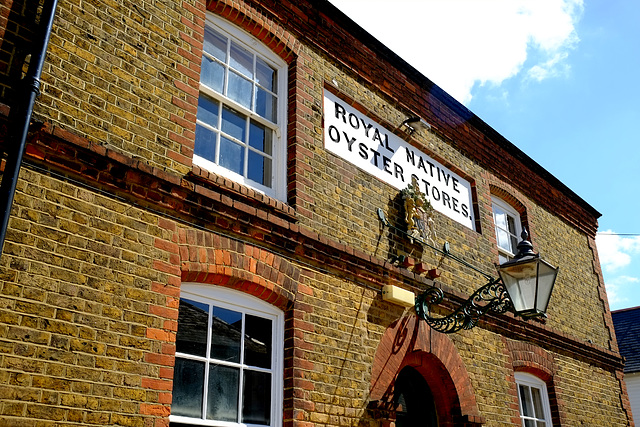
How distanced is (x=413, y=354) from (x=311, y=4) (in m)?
4.54

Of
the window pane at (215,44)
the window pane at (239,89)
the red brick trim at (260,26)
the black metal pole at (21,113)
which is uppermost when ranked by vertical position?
the red brick trim at (260,26)

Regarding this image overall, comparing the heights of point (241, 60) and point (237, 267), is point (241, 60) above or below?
above

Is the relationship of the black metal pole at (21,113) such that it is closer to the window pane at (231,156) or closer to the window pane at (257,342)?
the window pane at (231,156)

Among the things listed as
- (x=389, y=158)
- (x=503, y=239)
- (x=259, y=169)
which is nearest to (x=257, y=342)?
(x=259, y=169)

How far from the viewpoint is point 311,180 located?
6.57 m

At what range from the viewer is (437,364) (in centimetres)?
735

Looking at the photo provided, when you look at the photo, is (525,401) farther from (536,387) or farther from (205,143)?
(205,143)

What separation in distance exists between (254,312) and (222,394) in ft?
2.74

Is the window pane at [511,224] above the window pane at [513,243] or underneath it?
above

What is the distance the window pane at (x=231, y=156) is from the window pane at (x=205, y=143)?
0.36ft

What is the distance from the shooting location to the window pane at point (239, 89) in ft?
21.0

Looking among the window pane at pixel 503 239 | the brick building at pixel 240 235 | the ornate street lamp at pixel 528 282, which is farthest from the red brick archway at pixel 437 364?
the window pane at pixel 503 239

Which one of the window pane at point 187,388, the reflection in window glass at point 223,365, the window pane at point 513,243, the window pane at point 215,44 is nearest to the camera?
the window pane at point 187,388

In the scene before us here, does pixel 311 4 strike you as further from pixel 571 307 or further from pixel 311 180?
pixel 571 307
